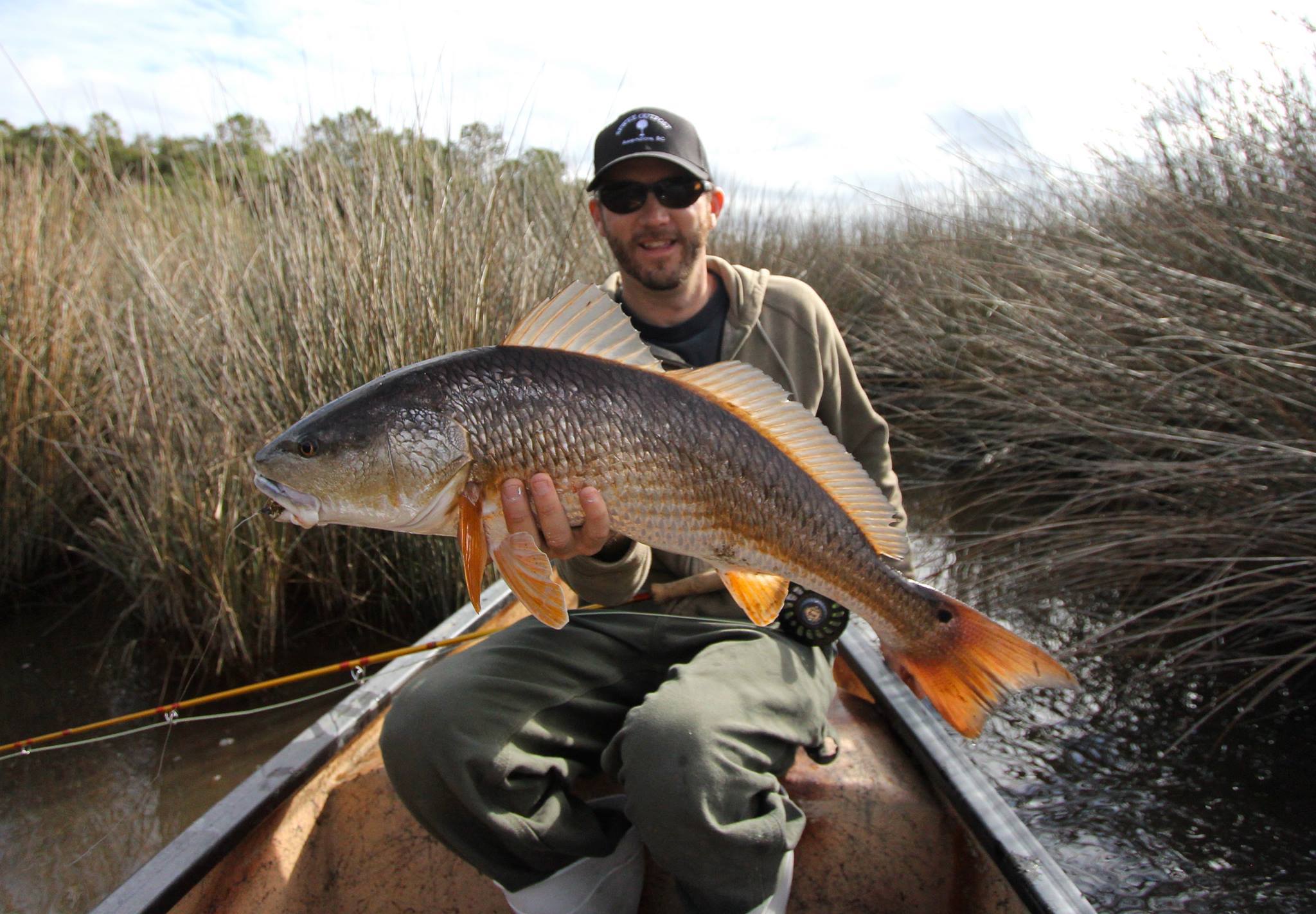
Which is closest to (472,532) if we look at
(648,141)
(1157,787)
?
(648,141)

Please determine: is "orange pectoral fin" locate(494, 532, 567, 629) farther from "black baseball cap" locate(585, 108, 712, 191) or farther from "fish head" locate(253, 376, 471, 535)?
"black baseball cap" locate(585, 108, 712, 191)

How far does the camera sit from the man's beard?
9.98 feet

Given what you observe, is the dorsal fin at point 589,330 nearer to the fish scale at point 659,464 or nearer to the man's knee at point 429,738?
the fish scale at point 659,464

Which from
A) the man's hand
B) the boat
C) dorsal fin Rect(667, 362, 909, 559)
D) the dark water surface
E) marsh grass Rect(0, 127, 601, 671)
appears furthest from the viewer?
marsh grass Rect(0, 127, 601, 671)

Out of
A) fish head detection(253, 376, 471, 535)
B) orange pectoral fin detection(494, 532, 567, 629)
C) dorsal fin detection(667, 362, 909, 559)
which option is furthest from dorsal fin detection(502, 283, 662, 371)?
orange pectoral fin detection(494, 532, 567, 629)

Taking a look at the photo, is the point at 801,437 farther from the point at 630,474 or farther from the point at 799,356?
the point at 799,356

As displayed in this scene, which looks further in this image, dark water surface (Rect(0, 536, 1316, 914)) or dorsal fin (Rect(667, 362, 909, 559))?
dark water surface (Rect(0, 536, 1316, 914))

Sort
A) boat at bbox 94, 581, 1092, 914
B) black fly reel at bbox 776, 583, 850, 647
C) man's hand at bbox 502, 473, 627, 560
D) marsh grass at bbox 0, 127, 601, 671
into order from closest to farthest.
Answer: man's hand at bbox 502, 473, 627, 560 → boat at bbox 94, 581, 1092, 914 → black fly reel at bbox 776, 583, 850, 647 → marsh grass at bbox 0, 127, 601, 671

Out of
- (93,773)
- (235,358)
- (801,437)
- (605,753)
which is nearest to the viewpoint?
(801,437)

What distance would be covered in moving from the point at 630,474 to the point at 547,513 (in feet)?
0.70

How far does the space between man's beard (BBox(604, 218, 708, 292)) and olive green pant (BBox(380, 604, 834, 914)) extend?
1260 millimetres

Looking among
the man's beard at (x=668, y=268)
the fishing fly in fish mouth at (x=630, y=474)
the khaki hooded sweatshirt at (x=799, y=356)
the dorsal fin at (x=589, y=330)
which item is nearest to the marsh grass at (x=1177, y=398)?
the khaki hooded sweatshirt at (x=799, y=356)

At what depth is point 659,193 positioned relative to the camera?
3064 millimetres

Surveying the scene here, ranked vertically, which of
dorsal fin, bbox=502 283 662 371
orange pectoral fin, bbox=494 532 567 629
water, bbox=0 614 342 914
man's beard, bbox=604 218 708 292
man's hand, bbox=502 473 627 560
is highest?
man's beard, bbox=604 218 708 292
